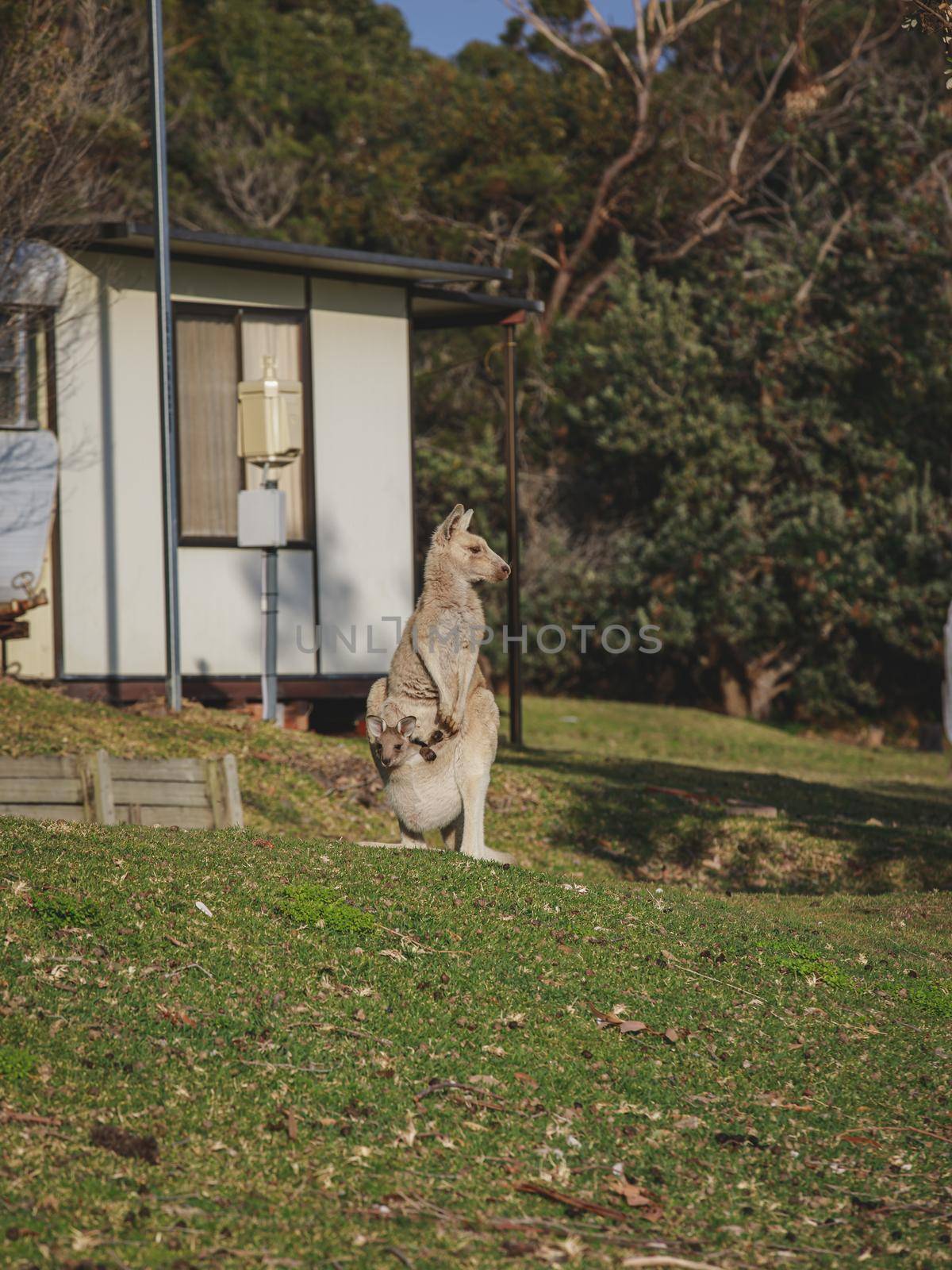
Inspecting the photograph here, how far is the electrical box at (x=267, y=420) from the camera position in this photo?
17297mm

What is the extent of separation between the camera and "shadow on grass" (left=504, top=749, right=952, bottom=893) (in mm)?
14727

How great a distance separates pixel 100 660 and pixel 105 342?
3.84m

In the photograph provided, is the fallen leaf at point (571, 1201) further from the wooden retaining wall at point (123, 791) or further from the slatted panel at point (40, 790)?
the slatted panel at point (40, 790)

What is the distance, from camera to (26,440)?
1742cm

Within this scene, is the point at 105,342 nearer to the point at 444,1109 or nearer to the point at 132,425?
the point at 132,425

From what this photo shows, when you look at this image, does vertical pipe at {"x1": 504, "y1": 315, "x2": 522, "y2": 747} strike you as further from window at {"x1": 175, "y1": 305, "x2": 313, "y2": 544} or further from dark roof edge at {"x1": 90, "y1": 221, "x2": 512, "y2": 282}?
window at {"x1": 175, "y1": 305, "x2": 313, "y2": 544}

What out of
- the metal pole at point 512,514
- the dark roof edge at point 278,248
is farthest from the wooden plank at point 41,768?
the metal pole at point 512,514

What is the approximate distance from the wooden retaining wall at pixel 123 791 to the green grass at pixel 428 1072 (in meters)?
Result: 2.01

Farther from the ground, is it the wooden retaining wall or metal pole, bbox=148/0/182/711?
metal pole, bbox=148/0/182/711

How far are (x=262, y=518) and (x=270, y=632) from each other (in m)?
1.43

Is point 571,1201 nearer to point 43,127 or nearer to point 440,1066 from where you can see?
point 440,1066

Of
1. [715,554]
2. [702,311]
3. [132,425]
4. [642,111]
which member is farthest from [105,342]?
[642,111]

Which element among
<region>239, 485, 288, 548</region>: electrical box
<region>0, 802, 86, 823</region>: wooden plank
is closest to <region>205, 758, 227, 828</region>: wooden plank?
<region>0, 802, 86, 823</region>: wooden plank

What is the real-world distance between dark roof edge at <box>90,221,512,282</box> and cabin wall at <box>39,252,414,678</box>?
0.76 m
